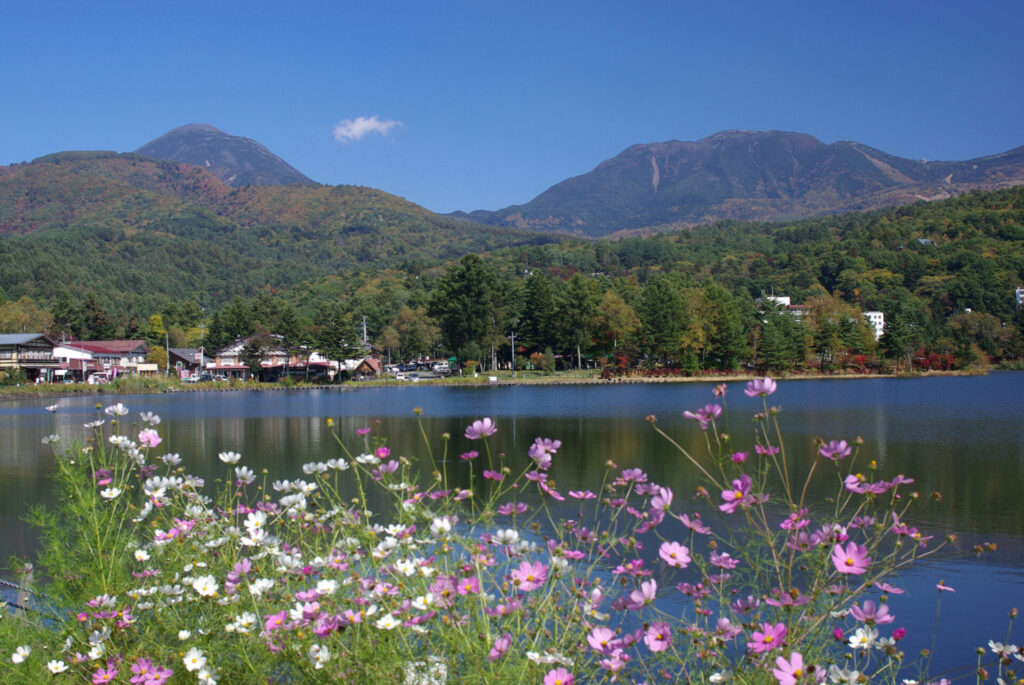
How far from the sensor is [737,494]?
2213 mm

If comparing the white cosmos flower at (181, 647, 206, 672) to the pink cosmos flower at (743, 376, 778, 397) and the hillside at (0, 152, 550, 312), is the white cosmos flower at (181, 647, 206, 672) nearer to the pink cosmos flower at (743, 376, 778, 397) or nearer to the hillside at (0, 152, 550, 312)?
the pink cosmos flower at (743, 376, 778, 397)

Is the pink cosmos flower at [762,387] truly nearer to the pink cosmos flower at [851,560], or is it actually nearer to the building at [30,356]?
the pink cosmos flower at [851,560]

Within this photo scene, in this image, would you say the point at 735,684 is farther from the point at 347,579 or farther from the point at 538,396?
the point at 538,396

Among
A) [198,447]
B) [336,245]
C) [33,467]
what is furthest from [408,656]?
[336,245]

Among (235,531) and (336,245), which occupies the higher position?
(336,245)

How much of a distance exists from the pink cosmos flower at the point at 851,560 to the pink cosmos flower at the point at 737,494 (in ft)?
0.90

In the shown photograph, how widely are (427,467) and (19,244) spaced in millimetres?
120030

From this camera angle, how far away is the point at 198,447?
679 inches

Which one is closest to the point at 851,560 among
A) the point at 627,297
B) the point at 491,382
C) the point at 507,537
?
the point at 507,537

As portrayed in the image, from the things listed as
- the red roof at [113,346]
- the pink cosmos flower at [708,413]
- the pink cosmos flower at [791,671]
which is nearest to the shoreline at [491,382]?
the red roof at [113,346]

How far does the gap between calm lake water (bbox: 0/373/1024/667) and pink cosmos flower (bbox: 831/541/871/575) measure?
7.87ft

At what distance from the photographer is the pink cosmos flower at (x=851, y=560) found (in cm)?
200

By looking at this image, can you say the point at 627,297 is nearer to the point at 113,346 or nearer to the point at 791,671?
the point at 113,346

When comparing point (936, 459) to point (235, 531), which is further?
point (936, 459)
